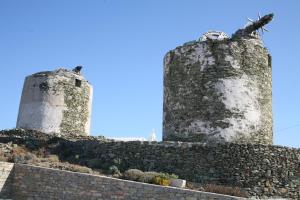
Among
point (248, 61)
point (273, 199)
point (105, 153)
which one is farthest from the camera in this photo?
point (248, 61)

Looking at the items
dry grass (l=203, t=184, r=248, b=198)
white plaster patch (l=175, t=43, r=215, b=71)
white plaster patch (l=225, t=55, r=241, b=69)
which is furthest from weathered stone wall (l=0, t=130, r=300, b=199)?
white plaster patch (l=175, t=43, r=215, b=71)

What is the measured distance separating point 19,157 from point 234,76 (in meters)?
8.99

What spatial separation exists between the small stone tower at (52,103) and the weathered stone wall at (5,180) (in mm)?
7533

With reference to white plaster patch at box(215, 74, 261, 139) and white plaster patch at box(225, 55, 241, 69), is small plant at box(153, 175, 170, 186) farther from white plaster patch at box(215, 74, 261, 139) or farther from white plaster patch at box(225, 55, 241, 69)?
white plaster patch at box(225, 55, 241, 69)

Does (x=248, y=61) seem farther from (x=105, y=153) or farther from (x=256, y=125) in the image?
(x=105, y=153)

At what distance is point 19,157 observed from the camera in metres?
17.0

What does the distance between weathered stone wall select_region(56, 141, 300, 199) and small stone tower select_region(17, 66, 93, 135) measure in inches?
282

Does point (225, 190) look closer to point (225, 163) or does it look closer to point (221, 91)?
point (225, 163)

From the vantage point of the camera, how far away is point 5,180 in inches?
627

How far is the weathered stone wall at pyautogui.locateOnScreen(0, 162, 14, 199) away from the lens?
622 inches

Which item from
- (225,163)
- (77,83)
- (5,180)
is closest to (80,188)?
(5,180)

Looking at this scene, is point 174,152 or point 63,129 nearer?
point 174,152

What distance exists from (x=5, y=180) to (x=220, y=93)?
8.79 meters

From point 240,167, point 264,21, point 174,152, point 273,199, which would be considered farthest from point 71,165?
point 264,21
